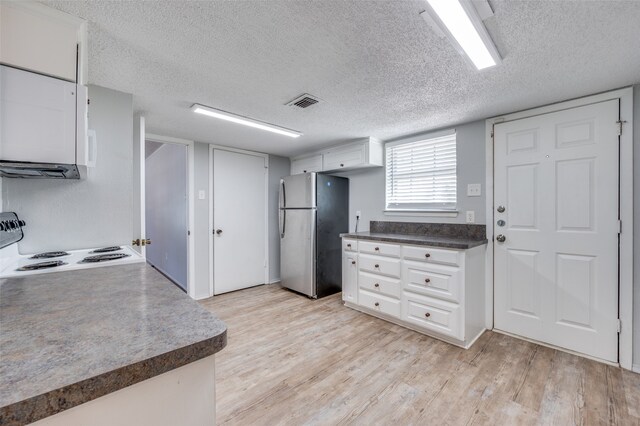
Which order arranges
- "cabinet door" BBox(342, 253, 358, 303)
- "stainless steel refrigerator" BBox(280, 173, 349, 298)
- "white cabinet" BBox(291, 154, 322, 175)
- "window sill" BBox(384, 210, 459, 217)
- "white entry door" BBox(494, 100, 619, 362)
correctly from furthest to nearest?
"white cabinet" BBox(291, 154, 322, 175) → "stainless steel refrigerator" BBox(280, 173, 349, 298) → "cabinet door" BBox(342, 253, 358, 303) → "window sill" BBox(384, 210, 459, 217) → "white entry door" BBox(494, 100, 619, 362)

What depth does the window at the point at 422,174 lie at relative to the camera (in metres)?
2.96

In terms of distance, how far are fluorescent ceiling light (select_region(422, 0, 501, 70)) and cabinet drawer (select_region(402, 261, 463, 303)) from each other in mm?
1633

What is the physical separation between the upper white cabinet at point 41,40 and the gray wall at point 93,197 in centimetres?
79

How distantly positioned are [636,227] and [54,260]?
3787mm

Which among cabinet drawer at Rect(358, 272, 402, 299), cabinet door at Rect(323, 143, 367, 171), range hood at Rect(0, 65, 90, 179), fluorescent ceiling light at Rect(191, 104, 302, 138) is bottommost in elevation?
cabinet drawer at Rect(358, 272, 402, 299)

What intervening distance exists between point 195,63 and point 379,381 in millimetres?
2434

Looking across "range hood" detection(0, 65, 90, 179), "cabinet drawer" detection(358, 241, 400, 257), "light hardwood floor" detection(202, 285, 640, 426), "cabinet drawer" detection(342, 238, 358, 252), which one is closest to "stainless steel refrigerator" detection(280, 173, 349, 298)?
"cabinet drawer" detection(342, 238, 358, 252)

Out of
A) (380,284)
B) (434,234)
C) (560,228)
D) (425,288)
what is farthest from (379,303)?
(560,228)

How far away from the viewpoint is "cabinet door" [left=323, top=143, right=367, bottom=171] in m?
3.44

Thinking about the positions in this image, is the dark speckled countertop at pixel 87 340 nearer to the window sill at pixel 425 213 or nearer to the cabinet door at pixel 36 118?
the cabinet door at pixel 36 118

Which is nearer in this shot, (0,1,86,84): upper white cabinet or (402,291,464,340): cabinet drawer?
(0,1,86,84): upper white cabinet

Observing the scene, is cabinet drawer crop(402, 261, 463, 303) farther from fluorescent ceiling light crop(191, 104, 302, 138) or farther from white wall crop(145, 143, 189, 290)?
white wall crop(145, 143, 189, 290)

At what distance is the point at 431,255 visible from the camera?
247 centimetres

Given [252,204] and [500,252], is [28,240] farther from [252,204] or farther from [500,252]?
[500,252]
